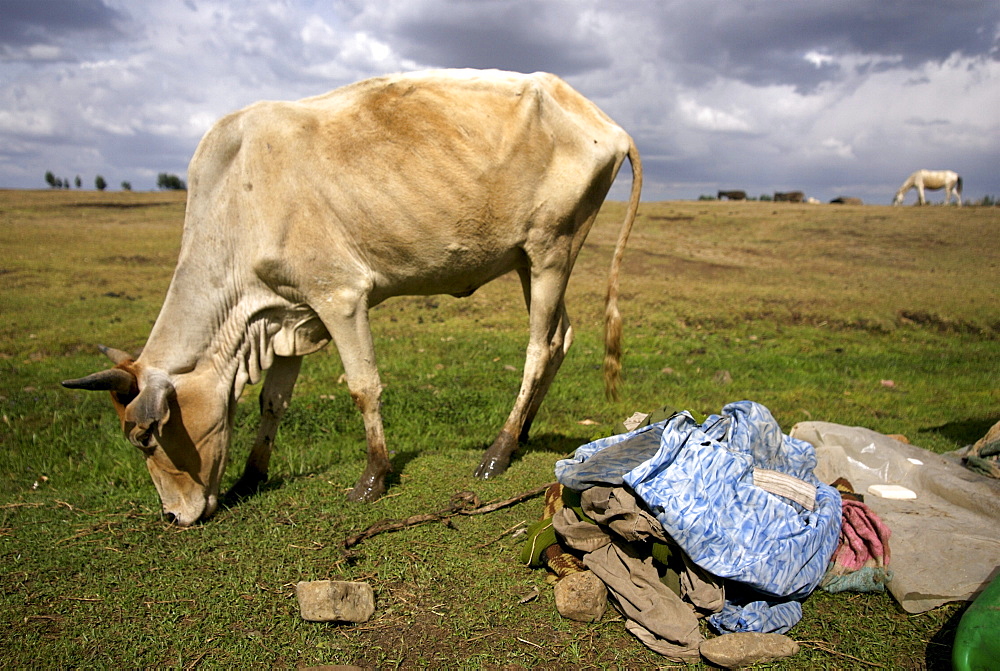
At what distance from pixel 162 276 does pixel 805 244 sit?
15.7 meters

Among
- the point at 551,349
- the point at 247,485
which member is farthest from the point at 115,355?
the point at 551,349

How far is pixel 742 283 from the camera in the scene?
14.8 meters

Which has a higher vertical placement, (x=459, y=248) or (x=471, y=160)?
(x=471, y=160)

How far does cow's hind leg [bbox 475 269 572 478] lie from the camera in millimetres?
4781

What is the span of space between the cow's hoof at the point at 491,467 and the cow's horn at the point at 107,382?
2.20 meters

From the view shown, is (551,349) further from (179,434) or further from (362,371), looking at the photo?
(179,434)

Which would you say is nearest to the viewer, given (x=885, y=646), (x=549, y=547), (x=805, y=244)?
(x=885, y=646)

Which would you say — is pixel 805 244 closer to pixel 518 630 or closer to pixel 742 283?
pixel 742 283

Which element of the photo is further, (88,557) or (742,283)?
(742,283)

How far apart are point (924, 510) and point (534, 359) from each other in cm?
252

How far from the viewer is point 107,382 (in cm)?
378

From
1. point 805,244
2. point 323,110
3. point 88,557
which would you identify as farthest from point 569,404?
point 805,244

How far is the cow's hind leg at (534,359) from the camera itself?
15.7 feet

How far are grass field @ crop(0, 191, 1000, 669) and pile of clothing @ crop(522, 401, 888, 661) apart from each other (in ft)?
0.56
